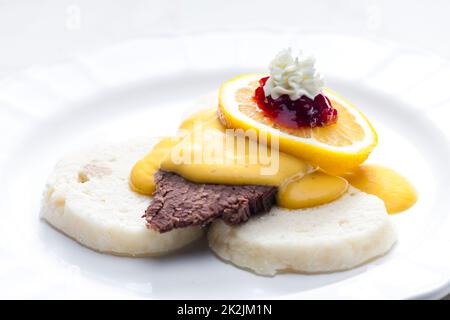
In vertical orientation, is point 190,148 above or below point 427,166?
above

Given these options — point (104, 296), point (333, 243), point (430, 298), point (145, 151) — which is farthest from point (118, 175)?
point (430, 298)

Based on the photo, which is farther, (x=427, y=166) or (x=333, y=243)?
(x=427, y=166)

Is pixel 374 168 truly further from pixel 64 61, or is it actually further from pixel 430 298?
pixel 64 61

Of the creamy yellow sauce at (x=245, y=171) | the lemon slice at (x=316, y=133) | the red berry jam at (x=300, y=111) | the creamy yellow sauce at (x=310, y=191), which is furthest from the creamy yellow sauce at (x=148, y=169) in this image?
the creamy yellow sauce at (x=310, y=191)

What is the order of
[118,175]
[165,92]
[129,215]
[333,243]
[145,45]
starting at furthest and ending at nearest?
[145,45] < [165,92] < [118,175] < [129,215] < [333,243]

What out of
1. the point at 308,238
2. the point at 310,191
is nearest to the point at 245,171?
the point at 310,191

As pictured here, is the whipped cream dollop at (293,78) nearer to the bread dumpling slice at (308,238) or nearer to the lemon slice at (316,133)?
the lemon slice at (316,133)
